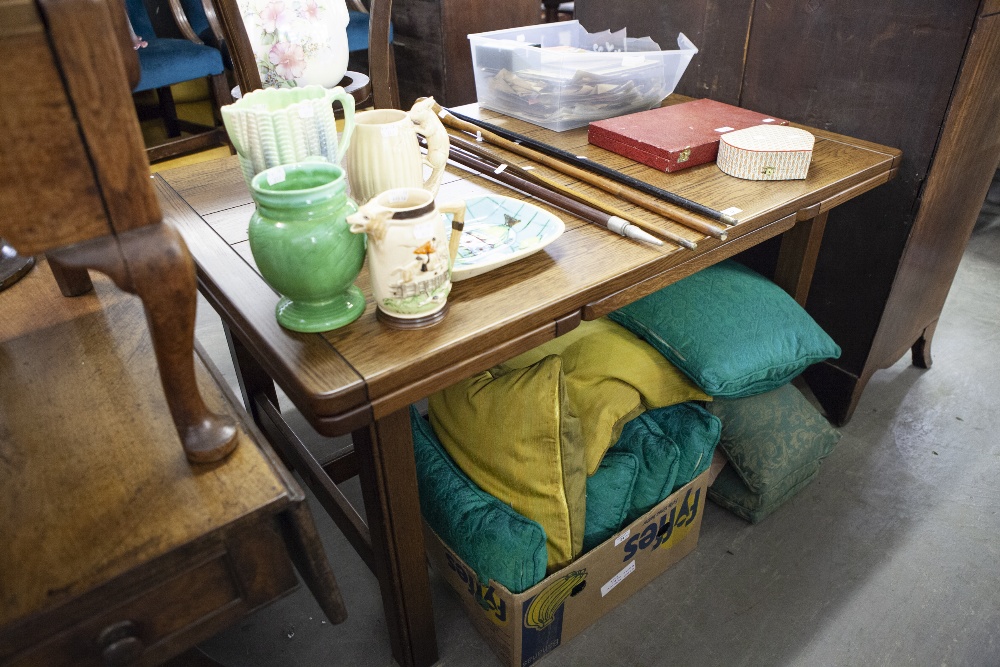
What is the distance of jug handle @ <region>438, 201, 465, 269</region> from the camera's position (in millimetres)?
904

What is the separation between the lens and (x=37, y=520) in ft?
2.47

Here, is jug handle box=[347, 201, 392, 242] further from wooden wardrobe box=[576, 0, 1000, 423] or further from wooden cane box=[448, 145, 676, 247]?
wooden wardrobe box=[576, 0, 1000, 423]

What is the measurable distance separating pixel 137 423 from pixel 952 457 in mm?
1867

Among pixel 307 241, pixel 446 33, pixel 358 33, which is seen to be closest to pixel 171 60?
pixel 358 33

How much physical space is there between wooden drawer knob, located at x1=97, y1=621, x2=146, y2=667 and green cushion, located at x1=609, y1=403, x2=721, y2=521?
871 millimetres

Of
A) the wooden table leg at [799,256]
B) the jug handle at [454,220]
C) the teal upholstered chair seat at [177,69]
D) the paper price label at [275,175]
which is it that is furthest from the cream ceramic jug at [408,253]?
the teal upholstered chair seat at [177,69]

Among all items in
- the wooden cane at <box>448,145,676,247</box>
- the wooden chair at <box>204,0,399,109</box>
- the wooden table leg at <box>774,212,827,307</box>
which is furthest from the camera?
the wooden chair at <box>204,0,399,109</box>

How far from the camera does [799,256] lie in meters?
1.55

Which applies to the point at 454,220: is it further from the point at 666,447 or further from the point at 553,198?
the point at 666,447

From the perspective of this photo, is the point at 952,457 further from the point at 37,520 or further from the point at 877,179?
the point at 37,520

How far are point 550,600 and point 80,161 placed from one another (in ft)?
3.26

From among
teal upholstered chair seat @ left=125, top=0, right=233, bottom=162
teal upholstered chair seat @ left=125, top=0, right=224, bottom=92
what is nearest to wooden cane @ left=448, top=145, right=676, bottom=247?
teal upholstered chair seat @ left=125, top=0, right=233, bottom=162

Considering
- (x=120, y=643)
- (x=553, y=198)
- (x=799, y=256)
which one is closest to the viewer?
(x=120, y=643)

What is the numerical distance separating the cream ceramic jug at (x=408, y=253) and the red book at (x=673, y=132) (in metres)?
0.61
